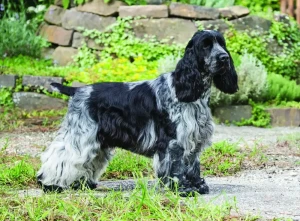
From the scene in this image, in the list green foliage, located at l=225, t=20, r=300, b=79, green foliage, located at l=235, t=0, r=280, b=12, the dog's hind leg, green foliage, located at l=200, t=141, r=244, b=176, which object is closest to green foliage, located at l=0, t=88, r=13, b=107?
green foliage, located at l=225, t=20, r=300, b=79

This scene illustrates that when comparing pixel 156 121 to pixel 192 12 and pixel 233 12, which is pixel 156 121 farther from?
pixel 233 12

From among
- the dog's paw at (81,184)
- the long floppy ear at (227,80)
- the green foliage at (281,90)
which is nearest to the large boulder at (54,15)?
the green foliage at (281,90)

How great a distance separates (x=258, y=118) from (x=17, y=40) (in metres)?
4.39

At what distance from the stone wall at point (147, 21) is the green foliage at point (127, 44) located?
14 cm

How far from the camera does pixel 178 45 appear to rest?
40.2ft

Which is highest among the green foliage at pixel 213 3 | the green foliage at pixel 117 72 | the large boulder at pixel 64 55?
the green foliage at pixel 213 3

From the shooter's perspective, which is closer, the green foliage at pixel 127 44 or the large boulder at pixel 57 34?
the green foliage at pixel 127 44

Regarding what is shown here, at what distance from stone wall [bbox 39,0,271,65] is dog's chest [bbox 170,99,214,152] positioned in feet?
21.7

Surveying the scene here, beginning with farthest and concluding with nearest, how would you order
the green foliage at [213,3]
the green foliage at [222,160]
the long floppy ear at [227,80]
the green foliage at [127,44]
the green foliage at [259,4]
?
the green foliage at [259,4] < the green foliage at [213,3] < the green foliage at [127,44] < the green foliage at [222,160] < the long floppy ear at [227,80]

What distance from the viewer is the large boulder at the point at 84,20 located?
12.8m

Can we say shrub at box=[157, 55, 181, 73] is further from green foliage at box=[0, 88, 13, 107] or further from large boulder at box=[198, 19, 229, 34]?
green foliage at box=[0, 88, 13, 107]

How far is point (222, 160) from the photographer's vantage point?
759 centimetres

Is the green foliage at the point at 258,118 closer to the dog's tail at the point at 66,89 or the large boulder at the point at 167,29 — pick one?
the large boulder at the point at 167,29

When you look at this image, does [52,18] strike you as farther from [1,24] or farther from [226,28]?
[226,28]
